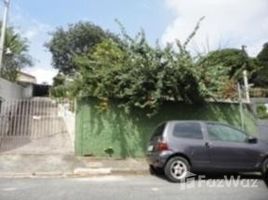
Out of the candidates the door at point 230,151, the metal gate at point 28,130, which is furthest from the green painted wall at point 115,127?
the door at point 230,151

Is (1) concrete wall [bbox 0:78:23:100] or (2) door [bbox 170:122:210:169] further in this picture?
(1) concrete wall [bbox 0:78:23:100]

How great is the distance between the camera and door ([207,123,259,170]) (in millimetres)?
11281

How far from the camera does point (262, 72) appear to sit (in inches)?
1951

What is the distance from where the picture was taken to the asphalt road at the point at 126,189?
8.74 meters

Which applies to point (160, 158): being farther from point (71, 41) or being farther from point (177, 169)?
point (71, 41)

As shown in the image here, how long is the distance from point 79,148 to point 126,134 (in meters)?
1.76

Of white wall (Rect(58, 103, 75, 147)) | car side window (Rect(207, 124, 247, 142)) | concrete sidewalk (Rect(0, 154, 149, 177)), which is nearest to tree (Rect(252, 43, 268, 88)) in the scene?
white wall (Rect(58, 103, 75, 147))

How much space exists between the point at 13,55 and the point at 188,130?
28390mm

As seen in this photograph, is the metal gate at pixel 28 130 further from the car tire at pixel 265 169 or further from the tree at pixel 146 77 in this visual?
the car tire at pixel 265 169

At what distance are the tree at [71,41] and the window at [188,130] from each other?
138 feet

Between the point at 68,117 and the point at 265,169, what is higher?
the point at 68,117

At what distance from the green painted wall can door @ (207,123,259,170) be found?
4.08 meters

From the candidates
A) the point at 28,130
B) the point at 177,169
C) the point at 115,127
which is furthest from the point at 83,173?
the point at 28,130

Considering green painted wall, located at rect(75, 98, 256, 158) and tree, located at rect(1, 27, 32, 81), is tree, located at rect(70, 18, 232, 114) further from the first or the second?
tree, located at rect(1, 27, 32, 81)
